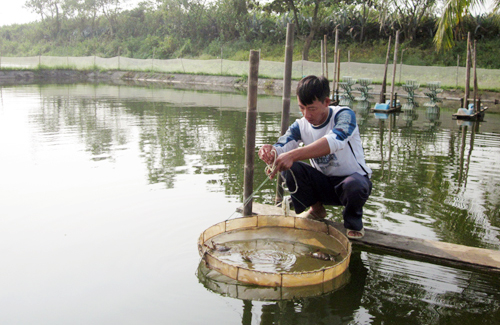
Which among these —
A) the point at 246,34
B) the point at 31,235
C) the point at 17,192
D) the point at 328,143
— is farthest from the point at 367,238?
the point at 246,34

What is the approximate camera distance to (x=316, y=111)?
3346 mm

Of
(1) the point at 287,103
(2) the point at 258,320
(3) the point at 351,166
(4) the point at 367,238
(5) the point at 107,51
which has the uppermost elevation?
(5) the point at 107,51

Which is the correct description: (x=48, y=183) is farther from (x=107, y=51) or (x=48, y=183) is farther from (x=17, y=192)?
(x=107, y=51)

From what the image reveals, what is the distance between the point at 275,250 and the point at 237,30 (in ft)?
105

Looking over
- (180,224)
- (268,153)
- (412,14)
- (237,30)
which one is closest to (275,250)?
(268,153)

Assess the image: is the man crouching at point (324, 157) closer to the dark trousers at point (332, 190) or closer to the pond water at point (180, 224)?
the dark trousers at point (332, 190)

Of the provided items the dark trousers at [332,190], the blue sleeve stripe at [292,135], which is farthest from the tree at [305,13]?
the dark trousers at [332,190]

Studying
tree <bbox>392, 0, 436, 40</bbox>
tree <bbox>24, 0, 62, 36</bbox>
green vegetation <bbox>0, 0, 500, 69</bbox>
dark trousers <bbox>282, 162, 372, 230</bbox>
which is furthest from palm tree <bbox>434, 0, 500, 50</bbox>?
tree <bbox>24, 0, 62, 36</bbox>

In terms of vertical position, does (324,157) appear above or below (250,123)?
below

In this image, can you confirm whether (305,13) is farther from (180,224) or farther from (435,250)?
(435,250)

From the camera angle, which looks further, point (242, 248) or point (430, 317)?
point (242, 248)

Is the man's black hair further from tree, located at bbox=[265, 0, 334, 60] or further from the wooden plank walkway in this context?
tree, located at bbox=[265, 0, 334, 60]

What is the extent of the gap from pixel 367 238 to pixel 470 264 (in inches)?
28.7

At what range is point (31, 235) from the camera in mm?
3932
